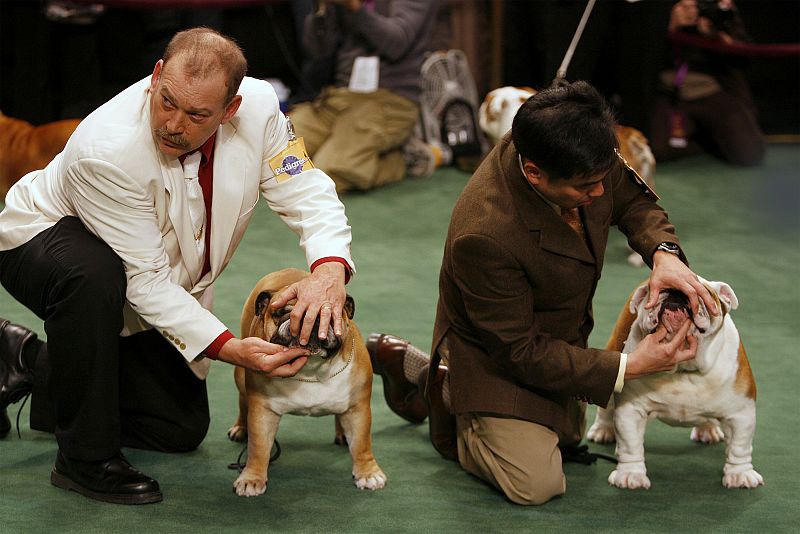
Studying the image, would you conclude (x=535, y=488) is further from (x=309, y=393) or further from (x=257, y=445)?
(x=257, y=445)

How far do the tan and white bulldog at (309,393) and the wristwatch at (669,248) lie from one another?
3.06 ft

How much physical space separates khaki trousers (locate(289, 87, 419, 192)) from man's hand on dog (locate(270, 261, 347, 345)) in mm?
3821

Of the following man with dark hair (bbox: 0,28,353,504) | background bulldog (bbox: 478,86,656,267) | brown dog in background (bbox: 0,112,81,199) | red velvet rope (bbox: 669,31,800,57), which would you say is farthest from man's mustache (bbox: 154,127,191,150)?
red velvet rope (bbox: 669,31,800,57)

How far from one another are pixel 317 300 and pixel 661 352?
37.7 inches

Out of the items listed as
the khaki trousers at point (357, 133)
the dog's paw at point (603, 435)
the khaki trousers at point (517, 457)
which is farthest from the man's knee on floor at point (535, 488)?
the khaki trousers at point (357, 133)

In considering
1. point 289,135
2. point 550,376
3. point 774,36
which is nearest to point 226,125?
point 289,135

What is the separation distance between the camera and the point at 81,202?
10.8 feet

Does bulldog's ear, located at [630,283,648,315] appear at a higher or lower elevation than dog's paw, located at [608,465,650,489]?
higher

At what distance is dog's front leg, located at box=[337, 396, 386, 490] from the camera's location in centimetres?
346

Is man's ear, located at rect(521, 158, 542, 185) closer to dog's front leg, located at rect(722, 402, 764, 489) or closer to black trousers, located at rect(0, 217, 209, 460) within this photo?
dog's front leg, located at rect(722, 402, 764, 489)

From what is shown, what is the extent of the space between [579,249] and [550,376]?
37 centimetres

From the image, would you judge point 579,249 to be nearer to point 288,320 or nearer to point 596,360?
point 596,360

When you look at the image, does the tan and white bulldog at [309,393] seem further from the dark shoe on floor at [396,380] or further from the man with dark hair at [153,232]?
the dark shoe on floor at [396,380]

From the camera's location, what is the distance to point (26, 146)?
6.59 metres
